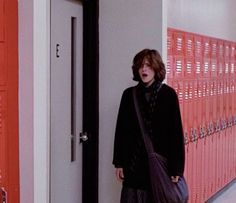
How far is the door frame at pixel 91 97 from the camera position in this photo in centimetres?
312

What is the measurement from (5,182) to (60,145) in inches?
27.0

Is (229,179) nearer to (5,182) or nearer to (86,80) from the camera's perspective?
(86,80)

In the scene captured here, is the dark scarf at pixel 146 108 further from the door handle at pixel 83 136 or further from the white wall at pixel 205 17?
the white wall at pixel 205 17

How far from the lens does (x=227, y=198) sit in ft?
16.0

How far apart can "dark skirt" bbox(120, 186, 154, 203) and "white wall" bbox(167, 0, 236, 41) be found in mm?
1600

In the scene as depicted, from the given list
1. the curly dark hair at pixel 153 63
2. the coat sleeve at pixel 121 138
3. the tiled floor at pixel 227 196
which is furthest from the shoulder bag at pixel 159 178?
the tiled floor at pixel 227 196

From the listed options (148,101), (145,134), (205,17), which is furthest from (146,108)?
(205,17)

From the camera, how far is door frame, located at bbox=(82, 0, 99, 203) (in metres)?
3.12

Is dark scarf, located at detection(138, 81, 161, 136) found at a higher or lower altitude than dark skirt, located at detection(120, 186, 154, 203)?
higher

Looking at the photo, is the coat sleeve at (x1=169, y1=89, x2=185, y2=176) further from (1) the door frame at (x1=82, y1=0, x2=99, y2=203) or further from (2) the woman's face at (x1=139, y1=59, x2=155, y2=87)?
(1) the door frame at (x1=82, y1=0, x2=99, y2=203)

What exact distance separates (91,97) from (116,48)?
0.39 metres

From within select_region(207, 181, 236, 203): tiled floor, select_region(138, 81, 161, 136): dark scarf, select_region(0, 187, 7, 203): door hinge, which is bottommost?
select_region(207, 181, 236, 203): tiled floor

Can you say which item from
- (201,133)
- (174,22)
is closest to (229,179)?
(201,133)

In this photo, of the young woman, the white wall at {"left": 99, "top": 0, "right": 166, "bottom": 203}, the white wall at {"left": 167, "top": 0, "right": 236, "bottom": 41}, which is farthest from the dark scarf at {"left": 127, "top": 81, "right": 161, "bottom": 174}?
the white wall at {"left": 167, "top": 0, "right": 236, "bottom": 41}
